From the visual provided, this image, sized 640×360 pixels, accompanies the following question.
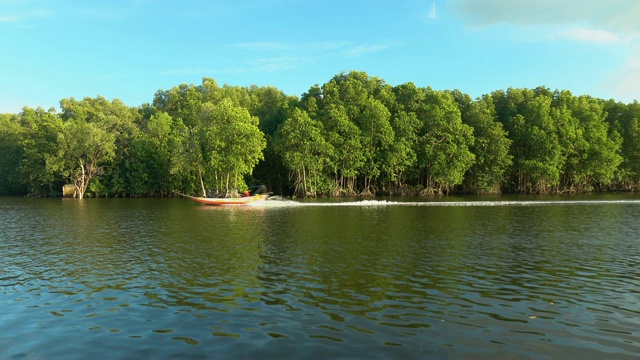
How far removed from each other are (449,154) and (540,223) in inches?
1819

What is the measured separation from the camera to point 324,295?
13.9 metres

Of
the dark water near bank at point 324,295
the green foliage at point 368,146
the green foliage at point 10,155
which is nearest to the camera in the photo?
the dark water near bank at point 324,295

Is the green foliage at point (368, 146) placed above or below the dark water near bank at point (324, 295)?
above

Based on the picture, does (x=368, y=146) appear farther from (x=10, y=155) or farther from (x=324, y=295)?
(x=10, y=155)

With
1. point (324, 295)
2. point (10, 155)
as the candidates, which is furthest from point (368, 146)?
point (10, 155)

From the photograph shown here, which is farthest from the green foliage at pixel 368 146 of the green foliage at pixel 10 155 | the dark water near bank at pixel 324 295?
the dark water near bank at pixel 324 295

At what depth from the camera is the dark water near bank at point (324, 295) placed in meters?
9.84

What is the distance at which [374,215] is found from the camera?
1533 inches

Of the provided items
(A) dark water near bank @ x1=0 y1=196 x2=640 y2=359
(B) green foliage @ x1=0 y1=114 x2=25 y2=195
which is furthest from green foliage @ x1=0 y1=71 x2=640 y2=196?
(A) dark water near bank @ x1=0 y1=196 x2=640 y2=359

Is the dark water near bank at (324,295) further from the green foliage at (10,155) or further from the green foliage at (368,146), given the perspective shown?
the green foliage at (10,155)

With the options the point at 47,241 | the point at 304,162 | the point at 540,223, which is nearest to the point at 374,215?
the point at 540,223

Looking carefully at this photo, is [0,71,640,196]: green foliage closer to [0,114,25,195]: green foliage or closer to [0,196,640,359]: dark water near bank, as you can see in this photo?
[0,114,25,195]: green foliage

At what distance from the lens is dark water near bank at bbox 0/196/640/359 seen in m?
9.84

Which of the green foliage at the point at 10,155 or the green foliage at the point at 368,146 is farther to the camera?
the green foliage at the point at 10,155
